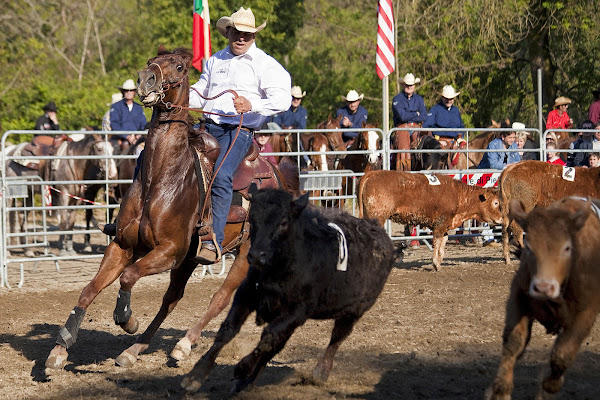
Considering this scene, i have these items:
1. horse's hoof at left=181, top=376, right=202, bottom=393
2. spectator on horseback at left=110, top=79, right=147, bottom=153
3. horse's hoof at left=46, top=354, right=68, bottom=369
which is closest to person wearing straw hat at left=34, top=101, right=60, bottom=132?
spectator on horseback at left=110, top=79, right=147, bottom=153

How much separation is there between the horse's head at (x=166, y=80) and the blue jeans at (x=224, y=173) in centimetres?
52

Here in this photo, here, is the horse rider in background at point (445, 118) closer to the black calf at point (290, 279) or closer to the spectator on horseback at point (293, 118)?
the spectator on horseback at point (293, 118)

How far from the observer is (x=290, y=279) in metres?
5.08

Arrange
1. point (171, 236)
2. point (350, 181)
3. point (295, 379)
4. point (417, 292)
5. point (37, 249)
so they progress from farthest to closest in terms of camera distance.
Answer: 1. point (37, 249)
2. point (350, 181)
3. point (417, 292)
4. point (171, 236)
5. point (295, 379)

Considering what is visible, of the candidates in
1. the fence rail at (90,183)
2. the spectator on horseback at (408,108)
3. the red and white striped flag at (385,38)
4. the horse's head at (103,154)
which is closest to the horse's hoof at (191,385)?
the fence rail at (90,183)

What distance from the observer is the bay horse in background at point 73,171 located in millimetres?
13541

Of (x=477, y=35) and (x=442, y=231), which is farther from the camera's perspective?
(x=477, y=35)

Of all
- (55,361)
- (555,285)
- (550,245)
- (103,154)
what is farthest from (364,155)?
(555,285)

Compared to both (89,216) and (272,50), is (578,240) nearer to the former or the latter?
(89,216)

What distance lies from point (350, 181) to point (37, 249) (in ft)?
19.6

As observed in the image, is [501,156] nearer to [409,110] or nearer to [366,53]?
[409,110]

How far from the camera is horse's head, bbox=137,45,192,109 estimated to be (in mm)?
6243

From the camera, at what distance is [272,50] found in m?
31.3

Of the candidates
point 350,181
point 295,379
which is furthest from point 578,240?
point 350,181
